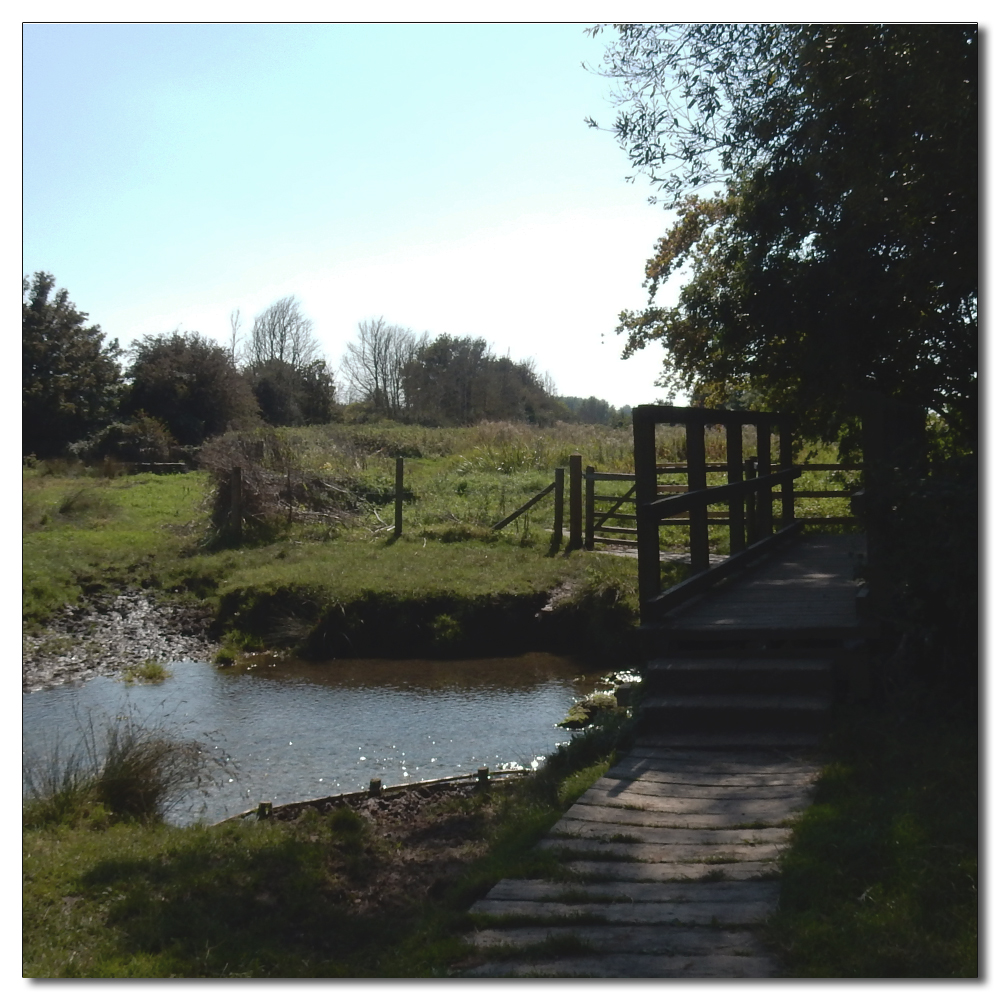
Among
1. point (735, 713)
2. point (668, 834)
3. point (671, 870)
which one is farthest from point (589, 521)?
point (671, 870)

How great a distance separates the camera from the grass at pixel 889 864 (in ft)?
11.5

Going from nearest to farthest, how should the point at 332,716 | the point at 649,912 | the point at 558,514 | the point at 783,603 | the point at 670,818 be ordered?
1. the point at 649,912
2. the point at 670,818
3. the point at 783,603
4. the point at 332,716
5. the point at 558,514

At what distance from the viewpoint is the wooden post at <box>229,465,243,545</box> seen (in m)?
19.1

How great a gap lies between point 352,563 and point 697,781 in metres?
11.3

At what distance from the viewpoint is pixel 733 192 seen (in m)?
10.4

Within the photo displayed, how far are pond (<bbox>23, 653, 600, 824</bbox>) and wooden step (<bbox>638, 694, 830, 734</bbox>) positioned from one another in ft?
8.53

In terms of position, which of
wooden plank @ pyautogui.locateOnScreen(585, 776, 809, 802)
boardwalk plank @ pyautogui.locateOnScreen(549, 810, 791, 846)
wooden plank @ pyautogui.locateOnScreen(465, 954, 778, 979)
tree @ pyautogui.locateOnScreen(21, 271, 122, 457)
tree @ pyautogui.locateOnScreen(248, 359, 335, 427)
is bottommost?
wooden plank @ pyautogui.locateOnScreen(465, 954, 778, 979)

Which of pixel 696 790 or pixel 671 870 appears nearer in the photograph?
pixel 671 870

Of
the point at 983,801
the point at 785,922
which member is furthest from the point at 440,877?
the point at 983,801

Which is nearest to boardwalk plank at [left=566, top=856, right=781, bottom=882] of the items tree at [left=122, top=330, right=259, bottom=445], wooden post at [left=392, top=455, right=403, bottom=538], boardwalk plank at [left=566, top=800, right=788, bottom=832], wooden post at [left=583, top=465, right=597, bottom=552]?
boardwalk plank at [left=566, top=800, right=788, bottom=832]

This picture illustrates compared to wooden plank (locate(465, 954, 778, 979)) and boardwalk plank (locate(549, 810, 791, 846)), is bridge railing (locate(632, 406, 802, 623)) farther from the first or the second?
wooden plank (locate(465, 954, 778, 979))

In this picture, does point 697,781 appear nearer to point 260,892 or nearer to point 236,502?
point 260,892

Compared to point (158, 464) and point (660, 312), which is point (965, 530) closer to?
point (660, 312)

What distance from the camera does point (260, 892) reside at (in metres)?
5.49
